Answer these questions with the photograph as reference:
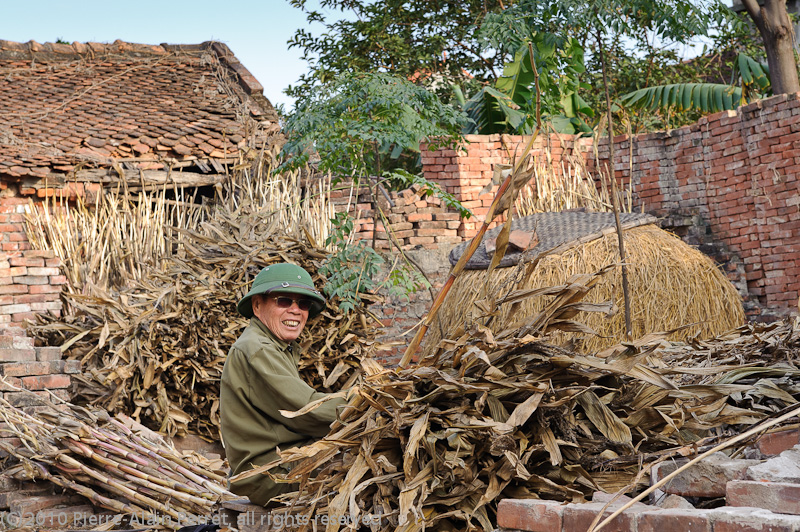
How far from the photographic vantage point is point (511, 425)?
1.91 meters

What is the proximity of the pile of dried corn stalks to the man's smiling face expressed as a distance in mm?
1357

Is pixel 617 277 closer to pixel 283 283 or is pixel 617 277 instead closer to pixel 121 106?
pixel 283 283

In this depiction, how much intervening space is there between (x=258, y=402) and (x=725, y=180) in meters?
7.79

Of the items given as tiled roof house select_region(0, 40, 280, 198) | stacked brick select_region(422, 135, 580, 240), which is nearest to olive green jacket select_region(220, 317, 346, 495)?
stacked brick select_region(422, 135, 580, 240)

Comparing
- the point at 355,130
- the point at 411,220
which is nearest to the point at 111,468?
the point at 355,130

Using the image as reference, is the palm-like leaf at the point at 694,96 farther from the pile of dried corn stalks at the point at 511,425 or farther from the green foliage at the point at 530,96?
the pile of dried corn stalks at the point at 511,425

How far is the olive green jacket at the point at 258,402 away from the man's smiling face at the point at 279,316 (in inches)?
11.2

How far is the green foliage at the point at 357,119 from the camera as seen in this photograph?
6.15 m

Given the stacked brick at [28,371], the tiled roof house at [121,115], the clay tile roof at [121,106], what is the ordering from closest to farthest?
1. the stacked brick at [28,371]
2. the tiled roof house at [121,115]
3. the clay tile roof at [121,106]

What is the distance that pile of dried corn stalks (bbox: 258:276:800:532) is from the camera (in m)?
1.96

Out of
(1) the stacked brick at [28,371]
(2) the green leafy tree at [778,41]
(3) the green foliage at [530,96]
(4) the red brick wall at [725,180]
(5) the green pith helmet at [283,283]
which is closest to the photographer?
(5) the green pith helmet at [283,283]

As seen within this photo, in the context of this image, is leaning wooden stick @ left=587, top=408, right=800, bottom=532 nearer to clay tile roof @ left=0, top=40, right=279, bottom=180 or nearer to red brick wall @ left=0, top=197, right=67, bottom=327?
red brick wall @ left=0, top=197, right=67, bottom=327

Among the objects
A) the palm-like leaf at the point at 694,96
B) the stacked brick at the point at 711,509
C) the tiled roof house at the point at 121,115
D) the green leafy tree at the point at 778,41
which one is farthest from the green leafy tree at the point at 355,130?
the green leafy tree at the point at 778,41

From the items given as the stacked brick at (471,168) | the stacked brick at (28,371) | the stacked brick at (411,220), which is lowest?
the stacked brick at (28,371)
